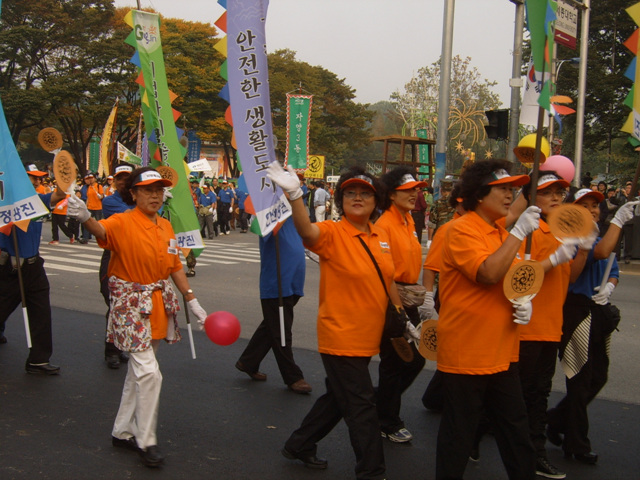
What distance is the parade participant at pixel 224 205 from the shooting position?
83.8ft

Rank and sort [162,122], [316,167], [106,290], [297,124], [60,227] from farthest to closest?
1. [316,167]
2. [297,124]
3. [60,227]
4. [106,290]
5. [162,122]

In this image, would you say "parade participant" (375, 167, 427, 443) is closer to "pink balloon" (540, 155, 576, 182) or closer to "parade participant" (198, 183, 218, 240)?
"pink balloon" (540, 155, 576, 182)

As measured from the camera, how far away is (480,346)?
3461 mm

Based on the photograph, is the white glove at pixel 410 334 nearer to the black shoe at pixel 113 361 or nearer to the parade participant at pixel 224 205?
the black shoe at pixel 113 361

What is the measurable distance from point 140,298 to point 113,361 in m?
2.38

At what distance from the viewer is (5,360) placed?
22.1ft

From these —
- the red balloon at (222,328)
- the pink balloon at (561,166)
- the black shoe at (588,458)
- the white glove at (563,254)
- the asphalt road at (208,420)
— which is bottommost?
the asphalt road at (208,420)

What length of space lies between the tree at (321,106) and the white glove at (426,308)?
4127 cm

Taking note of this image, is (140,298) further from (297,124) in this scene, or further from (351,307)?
(297,124)

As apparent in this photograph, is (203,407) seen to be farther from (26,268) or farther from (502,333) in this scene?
(502,333)

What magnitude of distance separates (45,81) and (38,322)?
33.1m

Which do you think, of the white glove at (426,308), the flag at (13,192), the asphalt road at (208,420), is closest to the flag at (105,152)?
the asphalt road at (208,420)

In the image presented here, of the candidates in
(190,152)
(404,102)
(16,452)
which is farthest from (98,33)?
(16,452)

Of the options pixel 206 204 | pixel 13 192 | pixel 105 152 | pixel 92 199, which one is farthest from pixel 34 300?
pixel 206 204
